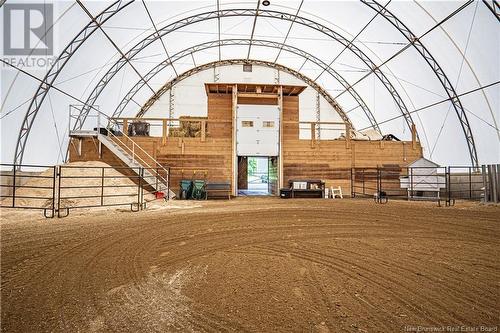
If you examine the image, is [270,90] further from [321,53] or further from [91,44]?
[91,44]

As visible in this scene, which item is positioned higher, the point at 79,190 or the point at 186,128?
the point at 186,128

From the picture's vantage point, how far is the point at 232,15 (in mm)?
15836

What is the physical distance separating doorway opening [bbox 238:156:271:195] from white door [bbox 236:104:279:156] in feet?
21.4

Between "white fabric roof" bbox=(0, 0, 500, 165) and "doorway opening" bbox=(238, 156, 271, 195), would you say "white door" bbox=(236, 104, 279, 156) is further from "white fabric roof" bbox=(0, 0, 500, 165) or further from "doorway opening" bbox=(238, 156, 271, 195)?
"white fabric roof" bbox=(0, 0, 500, 165)

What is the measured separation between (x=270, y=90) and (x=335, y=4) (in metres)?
6.30

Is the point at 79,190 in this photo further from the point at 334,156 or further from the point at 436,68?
the point at 436,68

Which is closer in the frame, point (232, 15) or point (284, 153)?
point (284, 153)

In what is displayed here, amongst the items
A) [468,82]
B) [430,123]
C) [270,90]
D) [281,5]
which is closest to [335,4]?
[281,5]

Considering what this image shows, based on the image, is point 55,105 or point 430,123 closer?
point 55,105

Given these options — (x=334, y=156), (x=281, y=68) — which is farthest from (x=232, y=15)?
(x=334, y=156)

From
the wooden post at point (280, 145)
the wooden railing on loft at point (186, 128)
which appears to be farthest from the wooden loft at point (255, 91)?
the wooden railing on loft at point (186, 128)

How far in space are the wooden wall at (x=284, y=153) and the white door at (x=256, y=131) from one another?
610 millimetres

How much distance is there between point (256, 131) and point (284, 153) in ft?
6.53

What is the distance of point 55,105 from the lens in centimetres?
1352
